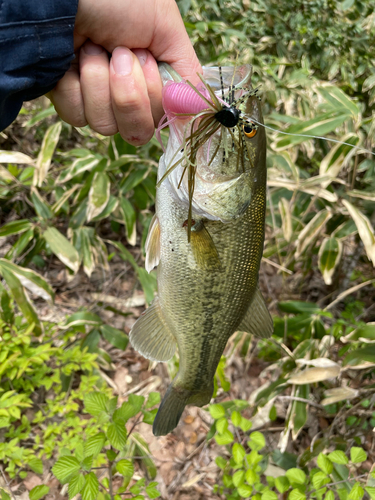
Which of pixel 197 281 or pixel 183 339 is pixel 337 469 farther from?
pixel 197 281

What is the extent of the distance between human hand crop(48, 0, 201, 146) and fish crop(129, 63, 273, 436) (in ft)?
0.22

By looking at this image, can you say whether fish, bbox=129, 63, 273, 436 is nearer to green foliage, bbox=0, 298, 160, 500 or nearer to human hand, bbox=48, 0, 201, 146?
human hand, bbox=48, 0, 201, 146

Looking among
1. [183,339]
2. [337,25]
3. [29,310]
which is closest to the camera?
[183,339]

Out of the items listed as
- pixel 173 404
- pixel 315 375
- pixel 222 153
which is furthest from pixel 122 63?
pixel 315 375

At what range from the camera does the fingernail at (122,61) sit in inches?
41.0

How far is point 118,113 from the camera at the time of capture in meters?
1.12

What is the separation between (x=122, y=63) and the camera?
41.2 inches

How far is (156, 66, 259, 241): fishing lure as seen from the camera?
93 centimetres

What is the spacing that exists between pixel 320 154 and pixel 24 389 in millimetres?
2947

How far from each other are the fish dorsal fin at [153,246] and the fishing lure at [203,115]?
0.94 feet

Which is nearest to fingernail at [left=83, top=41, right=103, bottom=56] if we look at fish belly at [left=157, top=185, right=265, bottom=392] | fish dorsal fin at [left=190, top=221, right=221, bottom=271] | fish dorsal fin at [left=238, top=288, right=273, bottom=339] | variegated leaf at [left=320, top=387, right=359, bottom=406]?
fish belly at [left=157, top=185, right=265, bottom=392]

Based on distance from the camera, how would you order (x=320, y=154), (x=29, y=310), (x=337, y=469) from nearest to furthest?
1. (x=337, y=469)
2. (x=29, y=310)
3. (x=320, y=154)

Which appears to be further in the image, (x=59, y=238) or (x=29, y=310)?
(x=59, y=238)

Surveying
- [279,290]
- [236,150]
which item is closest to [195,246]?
[236,150]
